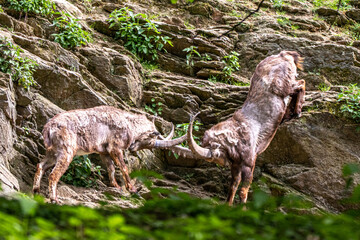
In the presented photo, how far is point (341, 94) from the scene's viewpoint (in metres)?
10.6

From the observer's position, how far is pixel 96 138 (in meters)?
8.93

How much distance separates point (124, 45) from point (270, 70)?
5282 millimetres

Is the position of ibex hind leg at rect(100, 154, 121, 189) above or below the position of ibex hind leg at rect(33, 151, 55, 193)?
below

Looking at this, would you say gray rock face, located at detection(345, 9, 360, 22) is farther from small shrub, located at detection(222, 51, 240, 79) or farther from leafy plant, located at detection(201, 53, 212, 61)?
leafy plant, located at detection(201, 53, 212, 61)

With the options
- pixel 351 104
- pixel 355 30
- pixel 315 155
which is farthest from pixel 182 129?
pixel 355 30

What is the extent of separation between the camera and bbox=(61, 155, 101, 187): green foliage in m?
Result: 9.13

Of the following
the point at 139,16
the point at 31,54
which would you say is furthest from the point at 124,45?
the point at 31,54

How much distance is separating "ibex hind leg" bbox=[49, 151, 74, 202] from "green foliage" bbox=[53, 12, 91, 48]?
4.37 m

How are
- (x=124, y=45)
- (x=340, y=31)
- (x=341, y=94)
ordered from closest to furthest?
(x=341, y=94), (x=124, y=45), (x=340, y=31)

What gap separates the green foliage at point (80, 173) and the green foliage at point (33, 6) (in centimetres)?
485

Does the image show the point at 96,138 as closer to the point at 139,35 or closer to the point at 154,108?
the point at 154,108

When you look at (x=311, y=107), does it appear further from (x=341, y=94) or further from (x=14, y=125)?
(x=14, y=125)

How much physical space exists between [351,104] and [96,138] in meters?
6.14

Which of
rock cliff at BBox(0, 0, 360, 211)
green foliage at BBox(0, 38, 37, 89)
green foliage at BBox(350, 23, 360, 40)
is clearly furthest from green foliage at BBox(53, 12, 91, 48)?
green foliage at BBox(350, 23, 360, 40)
